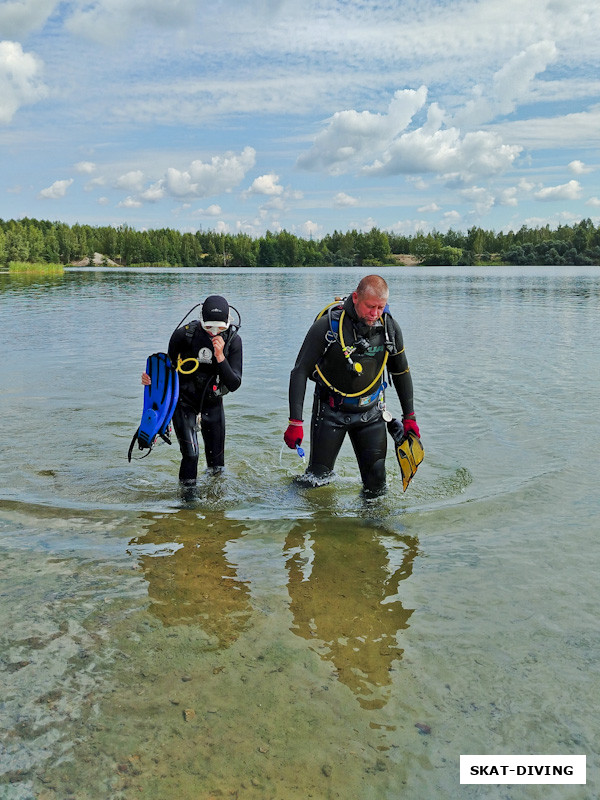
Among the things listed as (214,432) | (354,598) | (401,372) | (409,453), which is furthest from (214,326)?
(354,598)

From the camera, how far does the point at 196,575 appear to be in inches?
197

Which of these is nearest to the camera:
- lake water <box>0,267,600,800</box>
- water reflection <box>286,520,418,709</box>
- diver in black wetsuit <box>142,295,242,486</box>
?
lake water <box>0,267,600,800</box>

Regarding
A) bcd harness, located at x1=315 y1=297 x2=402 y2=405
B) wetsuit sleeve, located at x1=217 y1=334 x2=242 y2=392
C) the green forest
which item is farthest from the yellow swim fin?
the green forest

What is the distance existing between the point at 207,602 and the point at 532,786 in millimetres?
2337

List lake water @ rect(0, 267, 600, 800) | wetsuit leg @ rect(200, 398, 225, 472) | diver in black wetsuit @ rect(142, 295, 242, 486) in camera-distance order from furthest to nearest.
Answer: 1. wetsuit leg @ rect(200, 398, 225, 472)
2. diver in black wetsuit @ rect(142, 295, 242, 486)
3. lake water @ rect(0, 267, 600, 800)

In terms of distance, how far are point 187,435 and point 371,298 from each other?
2.49 m

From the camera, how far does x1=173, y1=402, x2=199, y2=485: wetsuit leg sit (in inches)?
269

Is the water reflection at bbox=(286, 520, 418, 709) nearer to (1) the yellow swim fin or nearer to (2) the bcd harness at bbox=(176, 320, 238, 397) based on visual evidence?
(1) the yellow swim fin

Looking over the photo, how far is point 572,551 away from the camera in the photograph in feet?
18.7

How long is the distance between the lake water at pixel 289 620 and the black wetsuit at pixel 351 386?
68 centimetres

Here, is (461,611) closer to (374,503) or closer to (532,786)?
(532,786)

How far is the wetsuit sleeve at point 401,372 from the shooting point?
20.5 feet

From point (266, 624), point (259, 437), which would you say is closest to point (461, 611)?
point (266, 624)

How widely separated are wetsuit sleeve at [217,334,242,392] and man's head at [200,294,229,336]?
25 centimetres
